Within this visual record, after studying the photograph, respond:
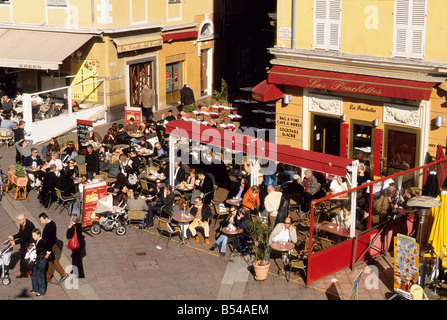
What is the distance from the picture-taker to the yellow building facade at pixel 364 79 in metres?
21.2

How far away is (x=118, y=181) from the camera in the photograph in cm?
2231

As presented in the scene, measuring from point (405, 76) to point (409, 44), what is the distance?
0.95m

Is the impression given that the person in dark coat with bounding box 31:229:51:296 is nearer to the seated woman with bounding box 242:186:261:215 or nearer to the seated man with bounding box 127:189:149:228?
the seated man with bounding box 127:189:149:228

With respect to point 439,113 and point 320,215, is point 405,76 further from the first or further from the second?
point 320,215

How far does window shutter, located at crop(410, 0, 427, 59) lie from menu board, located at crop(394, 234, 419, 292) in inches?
290

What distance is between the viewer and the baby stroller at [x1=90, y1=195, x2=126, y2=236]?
20.2 meters

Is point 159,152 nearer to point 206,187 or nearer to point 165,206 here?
point 206,187

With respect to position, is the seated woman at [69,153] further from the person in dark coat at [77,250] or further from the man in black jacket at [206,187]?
the person in dark coat at [77,250]

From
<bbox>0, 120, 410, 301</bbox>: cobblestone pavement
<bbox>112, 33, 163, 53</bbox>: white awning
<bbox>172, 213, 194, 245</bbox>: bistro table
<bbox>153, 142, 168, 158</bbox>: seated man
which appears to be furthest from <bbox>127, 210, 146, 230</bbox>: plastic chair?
<bbox>112, 33, 163, 53</bbox>: white awning

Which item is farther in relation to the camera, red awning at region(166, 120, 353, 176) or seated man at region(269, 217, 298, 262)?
red awning at region(166, 120, 353, 176)

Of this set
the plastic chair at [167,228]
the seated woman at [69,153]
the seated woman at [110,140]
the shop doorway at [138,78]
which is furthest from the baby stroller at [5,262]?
the shop doorway at [138,78]

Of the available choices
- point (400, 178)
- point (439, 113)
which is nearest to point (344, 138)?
point (439, 113)

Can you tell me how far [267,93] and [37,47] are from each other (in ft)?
41.1

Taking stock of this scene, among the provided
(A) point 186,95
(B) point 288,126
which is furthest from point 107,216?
(A) point 186,95
